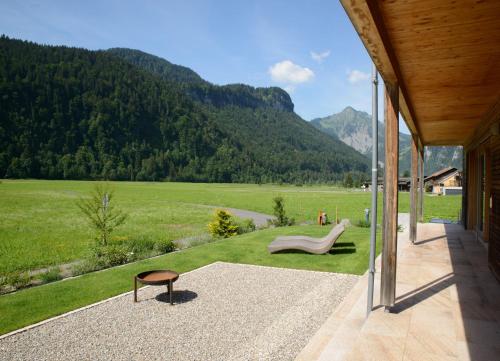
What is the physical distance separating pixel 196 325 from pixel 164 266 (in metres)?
3.73

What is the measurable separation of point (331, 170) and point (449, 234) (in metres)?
146

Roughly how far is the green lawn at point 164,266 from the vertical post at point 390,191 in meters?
3.03

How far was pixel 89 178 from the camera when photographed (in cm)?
9169

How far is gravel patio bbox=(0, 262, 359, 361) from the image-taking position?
4227 millimetres

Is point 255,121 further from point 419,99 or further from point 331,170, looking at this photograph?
point 419,99

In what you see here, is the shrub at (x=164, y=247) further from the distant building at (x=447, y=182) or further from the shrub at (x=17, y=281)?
the distant building at (x=447, y=182)

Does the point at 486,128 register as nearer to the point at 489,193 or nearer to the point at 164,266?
the point at 489,193

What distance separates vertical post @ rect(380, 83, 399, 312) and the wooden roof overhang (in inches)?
12.0

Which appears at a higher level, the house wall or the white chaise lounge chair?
the house wall

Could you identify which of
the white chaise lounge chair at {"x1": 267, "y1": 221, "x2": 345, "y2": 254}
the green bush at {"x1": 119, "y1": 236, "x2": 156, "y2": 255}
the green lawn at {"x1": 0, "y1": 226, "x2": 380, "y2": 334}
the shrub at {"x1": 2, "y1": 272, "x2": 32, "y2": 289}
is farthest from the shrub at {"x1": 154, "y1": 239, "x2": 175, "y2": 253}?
the shrub at {"x1": 2, "y1": 272, "x2": 32, "y2": 289}

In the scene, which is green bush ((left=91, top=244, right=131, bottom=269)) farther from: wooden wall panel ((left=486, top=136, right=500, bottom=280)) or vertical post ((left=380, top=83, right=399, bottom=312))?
wooden wall panel ((left=486, top=136, right=500, bottom=280))

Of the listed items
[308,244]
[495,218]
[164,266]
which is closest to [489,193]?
[495,218]

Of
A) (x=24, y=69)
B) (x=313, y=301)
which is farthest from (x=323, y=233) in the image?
(x=24, y=69)

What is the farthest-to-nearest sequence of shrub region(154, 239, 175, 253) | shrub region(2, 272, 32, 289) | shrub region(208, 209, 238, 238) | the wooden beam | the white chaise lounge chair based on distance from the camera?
shrub region(208, 209, 238, 238)
shrub region(154, 239, 175, 253)
the white chaise lounge chair
shrub region(2, 272, 32, 289)
the wooden beam
